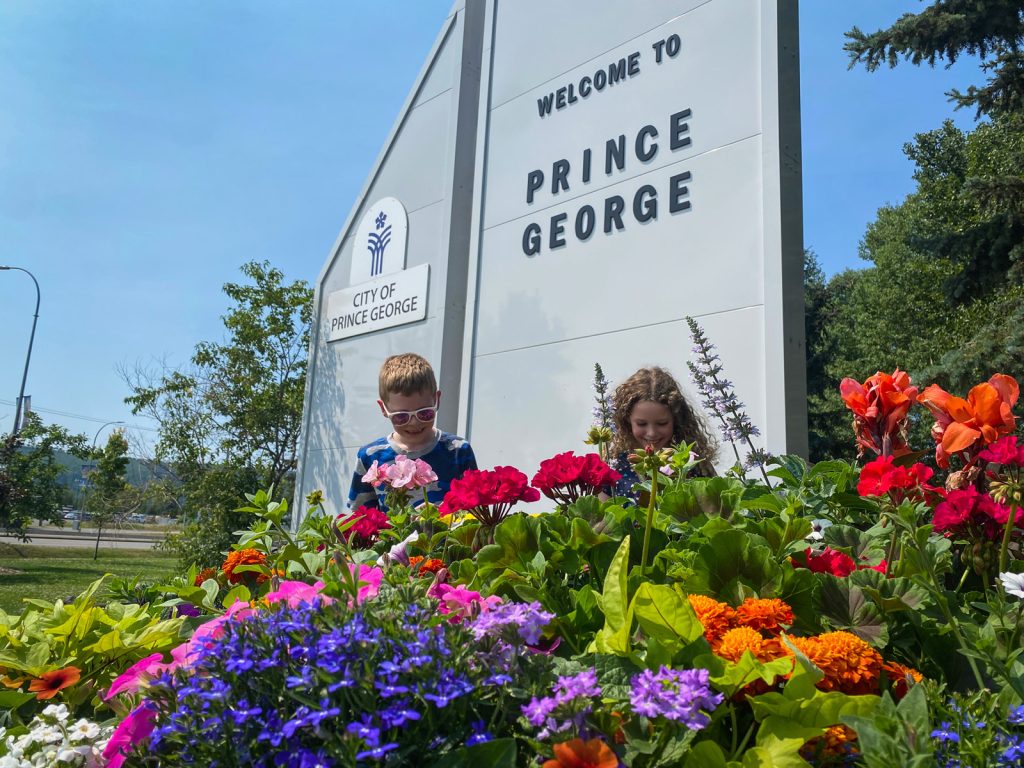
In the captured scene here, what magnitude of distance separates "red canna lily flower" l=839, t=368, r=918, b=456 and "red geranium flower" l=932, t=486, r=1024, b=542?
0.87ft

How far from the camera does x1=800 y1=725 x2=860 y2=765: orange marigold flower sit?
0.71 meters

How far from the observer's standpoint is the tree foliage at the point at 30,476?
14.7m

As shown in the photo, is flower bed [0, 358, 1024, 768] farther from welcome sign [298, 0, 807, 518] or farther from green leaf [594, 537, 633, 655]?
welcome sign [298, 0, 807, 518]

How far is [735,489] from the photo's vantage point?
1263mm

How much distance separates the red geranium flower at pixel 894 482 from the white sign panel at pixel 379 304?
4621 mm

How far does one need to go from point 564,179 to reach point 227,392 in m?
10.1

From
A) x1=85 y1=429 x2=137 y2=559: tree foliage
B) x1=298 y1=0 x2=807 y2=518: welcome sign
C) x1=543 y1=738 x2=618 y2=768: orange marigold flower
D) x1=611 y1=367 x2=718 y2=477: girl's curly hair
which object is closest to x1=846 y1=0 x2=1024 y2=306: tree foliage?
x1=298 y1=0 x2=807 y2=518: welcome sign

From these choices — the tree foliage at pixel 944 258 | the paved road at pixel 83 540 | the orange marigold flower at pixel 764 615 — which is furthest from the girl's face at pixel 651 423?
the paved road at pixel 83 540

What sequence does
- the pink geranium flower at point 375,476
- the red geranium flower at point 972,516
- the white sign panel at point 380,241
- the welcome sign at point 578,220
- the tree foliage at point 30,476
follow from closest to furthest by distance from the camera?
the red geranium flower at point 972,516, the pink geranium flower at point 375,476, the welcome sign at point 578,220, the white sign panel at point 380,241, the tree foliage at point 30,476

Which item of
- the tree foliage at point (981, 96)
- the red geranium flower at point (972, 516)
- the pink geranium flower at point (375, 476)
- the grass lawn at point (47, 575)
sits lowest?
the grass lawn at point (47, 575)

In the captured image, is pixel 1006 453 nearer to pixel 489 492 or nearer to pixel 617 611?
pixel 617 611

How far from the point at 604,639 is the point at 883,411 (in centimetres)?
78

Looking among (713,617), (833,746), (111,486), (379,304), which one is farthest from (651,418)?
(111,486)

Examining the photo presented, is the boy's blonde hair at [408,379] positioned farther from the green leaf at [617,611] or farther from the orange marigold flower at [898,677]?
the orange marigold flower at [898,677]
